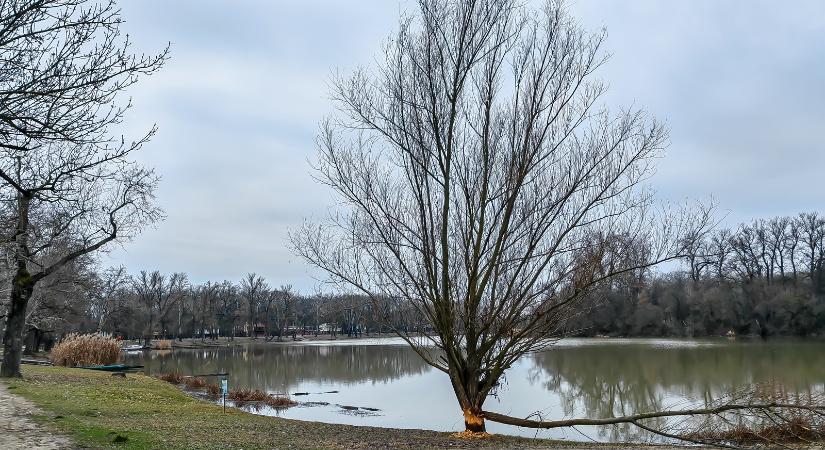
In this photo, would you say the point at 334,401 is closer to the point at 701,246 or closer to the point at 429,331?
the point at 429,331

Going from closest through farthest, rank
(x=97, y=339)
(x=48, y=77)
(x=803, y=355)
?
1. (x=48, y=77)
2. (x=97, y=339)
3. (x=803, y=355)

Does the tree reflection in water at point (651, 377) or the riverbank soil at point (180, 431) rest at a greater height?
the riverbank soil at point (180, 431)

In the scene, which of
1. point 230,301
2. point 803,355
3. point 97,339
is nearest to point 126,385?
point 97,339

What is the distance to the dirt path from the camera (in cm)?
782

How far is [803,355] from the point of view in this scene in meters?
36.2

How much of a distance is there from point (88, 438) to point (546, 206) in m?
7.85

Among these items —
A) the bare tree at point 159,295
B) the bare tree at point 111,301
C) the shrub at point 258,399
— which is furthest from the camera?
the bare tree at point 159,295

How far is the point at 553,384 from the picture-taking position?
24438mm

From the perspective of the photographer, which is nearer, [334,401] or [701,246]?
[701,246]

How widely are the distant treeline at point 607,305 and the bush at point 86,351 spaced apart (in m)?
2.39

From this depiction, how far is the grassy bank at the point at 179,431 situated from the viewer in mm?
8638

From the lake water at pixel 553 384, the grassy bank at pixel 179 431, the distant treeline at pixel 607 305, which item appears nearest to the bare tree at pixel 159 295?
the distant treeline at pixel 607 305

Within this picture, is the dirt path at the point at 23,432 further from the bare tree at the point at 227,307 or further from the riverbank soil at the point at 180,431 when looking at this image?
the bare tree at the point at 227,307

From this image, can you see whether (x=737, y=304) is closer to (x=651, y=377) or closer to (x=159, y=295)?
(x=651, y=377)
